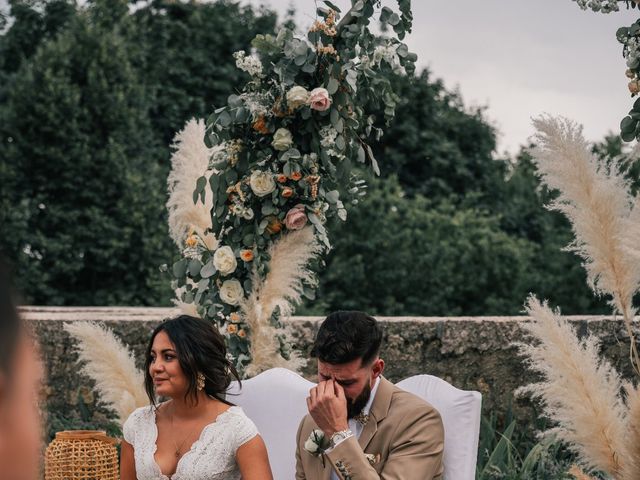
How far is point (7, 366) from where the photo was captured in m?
0.62

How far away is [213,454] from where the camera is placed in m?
3.71

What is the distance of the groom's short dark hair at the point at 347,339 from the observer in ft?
11.2

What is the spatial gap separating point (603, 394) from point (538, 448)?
8.07 feet

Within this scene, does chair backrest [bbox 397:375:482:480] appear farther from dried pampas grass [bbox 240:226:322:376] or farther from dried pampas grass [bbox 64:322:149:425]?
dried pampas grass [bbox 64:322:149:425]

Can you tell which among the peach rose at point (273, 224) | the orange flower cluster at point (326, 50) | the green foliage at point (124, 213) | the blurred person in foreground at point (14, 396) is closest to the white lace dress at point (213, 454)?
the peach rose at point (273, 224)

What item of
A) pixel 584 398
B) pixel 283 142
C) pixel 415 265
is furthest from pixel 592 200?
pixel 415 265

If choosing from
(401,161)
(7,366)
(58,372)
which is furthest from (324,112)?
(401,161)

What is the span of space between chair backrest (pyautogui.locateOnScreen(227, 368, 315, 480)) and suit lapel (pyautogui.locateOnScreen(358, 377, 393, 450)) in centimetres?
54

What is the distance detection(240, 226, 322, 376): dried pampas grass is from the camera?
4.34m

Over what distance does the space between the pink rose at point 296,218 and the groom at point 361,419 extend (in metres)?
0.98

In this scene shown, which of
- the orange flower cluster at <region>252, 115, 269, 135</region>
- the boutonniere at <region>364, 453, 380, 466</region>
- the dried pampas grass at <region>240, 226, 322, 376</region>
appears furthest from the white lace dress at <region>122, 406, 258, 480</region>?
the orange flower cluster at <region>252, 115, 269, 135</region>

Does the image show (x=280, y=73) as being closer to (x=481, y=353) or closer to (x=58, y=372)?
(x=481, y=353)

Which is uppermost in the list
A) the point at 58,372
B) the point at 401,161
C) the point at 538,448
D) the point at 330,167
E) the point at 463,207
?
the point at 401,161

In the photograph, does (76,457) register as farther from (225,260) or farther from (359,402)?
(359,402)
